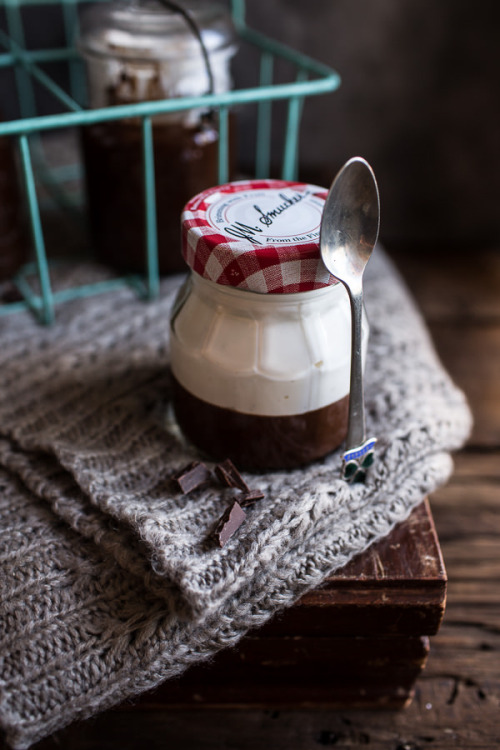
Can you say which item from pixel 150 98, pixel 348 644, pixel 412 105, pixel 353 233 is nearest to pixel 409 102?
pixel 412 105

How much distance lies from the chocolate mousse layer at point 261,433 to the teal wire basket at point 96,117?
0.18 meters

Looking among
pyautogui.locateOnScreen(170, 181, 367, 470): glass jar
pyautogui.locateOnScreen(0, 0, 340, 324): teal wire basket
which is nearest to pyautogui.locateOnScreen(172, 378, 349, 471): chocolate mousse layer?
pyautogui.locateOnScreen(170, 181, 367, 470): glass jar


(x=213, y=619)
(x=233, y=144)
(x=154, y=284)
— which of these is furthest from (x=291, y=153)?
(x=213, y=619)

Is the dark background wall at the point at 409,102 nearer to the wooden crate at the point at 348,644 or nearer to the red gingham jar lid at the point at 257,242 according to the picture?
the red gingham jar lid at the point at 257,242

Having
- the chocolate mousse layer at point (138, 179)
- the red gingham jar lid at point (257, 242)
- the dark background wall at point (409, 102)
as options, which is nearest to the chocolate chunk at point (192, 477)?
the red gingham jar lid at point (257, 242)

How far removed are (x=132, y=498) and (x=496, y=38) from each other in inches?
29.1

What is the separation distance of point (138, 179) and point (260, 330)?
0.82 ft

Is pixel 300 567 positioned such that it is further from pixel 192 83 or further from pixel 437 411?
pixel 192 83

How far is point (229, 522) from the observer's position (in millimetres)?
414

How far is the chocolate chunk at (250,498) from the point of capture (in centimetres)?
43

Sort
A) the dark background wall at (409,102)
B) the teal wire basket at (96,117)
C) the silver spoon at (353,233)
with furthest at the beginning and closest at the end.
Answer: the dark background wall at (409,102), the teal wire basket at (96,117), the silver spoon at (353,233)

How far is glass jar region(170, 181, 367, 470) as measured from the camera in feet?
1.27

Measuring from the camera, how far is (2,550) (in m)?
0.42

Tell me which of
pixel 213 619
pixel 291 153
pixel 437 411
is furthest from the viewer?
pixel 291 153
